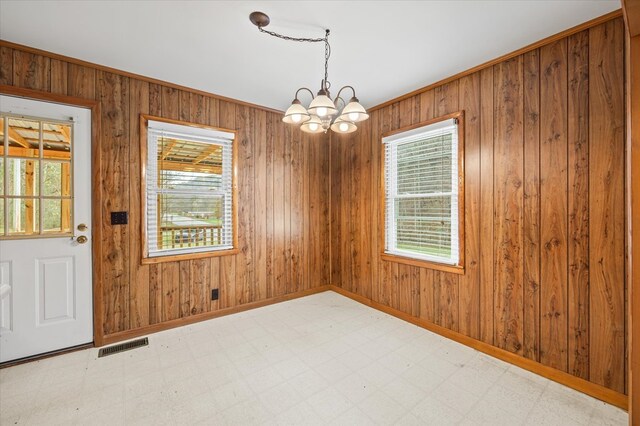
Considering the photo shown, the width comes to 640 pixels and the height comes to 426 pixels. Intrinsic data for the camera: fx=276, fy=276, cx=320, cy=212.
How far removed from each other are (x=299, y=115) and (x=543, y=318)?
2486mm

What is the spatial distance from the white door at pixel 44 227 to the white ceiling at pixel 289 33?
662 millimetres

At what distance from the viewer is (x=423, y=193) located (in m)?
3.11

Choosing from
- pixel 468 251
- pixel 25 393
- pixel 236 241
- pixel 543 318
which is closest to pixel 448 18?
pixel 468 251

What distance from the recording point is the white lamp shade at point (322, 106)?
1.86 metres

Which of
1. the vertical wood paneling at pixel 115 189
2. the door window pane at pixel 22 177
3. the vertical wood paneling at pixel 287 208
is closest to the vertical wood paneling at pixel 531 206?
the vertical wood paneling at pixel 287 208

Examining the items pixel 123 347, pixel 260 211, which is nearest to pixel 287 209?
pixel 260 211

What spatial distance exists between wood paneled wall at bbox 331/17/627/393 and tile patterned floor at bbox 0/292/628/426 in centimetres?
34

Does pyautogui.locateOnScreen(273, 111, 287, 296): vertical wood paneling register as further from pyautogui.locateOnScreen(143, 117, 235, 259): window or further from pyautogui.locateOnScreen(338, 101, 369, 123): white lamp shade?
pyautogui.locateOnScreen(338, 101, 369, 123): white lamp shade

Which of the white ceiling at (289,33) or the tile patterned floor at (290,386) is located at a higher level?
the white ceiling at (289,33)

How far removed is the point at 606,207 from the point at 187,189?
371 cm

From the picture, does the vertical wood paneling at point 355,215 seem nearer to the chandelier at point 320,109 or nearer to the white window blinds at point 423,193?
the white window blinds at point 423,193

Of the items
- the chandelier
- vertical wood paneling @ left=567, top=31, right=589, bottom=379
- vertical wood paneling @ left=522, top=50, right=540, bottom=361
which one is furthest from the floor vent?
vertical wood paneling @ left=567, top=31, right=589, bottom=379

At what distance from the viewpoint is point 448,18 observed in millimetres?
1964

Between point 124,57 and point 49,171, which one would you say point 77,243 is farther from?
point 124,57
